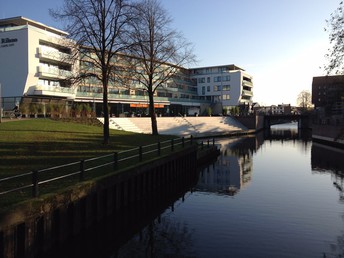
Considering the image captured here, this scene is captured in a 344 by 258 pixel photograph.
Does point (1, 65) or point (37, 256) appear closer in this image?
point (37, 256)

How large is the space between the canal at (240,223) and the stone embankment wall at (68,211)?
80 cm

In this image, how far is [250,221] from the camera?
14.9 metres

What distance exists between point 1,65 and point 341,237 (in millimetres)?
57868

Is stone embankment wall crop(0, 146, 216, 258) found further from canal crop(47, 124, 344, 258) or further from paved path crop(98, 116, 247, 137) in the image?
paved path crop(98, 116, 247, 137)

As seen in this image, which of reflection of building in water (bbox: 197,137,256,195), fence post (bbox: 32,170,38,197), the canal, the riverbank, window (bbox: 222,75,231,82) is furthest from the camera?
window (bbox: 222,75,231,82)

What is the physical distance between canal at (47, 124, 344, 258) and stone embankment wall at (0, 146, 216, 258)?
2.62 ft

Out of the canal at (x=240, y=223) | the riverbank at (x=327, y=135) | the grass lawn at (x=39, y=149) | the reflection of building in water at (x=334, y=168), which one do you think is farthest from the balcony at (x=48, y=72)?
the riverbank at (x=327, y=135)

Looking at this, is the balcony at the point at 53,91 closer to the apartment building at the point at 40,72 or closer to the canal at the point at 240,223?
the apartment building at the point at 40,72

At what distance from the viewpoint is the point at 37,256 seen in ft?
34.2

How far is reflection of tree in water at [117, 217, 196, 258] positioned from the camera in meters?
11.6

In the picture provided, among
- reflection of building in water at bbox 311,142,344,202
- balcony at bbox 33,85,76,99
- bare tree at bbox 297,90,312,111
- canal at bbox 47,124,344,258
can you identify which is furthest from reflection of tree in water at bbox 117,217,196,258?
bare tree at bbox 297,90,312,111

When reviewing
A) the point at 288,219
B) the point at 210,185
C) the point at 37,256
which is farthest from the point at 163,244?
the point at 210,185

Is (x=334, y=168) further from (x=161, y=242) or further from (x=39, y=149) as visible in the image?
(x=39, y=149)

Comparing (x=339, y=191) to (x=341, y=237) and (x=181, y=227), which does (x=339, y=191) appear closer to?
(x=341, y=237)
